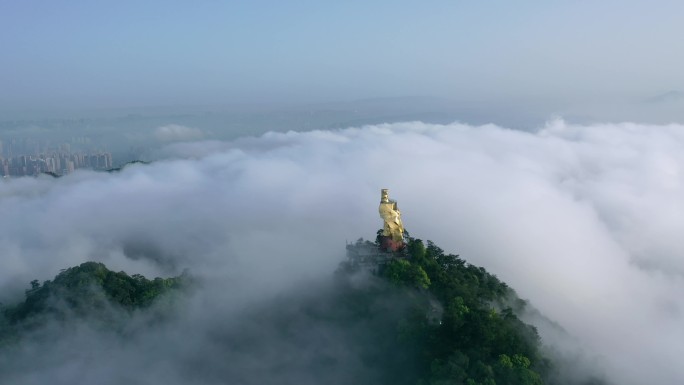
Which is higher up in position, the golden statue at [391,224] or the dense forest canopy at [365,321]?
the golden statue at [391,224]

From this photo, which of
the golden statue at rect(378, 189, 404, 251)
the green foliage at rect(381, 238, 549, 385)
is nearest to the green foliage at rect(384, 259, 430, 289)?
the green foliage at rect(381, 238, 549, 385)

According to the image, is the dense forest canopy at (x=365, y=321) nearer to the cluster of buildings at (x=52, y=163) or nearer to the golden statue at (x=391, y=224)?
the golden statue at (x=391, y=224)

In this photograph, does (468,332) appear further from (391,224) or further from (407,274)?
(391,224)

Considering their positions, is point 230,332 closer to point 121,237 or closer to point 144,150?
point 121,237

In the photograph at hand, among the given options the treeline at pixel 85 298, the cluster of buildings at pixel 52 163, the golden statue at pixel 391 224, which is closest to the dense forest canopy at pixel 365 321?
the treeline at pixel 85 298

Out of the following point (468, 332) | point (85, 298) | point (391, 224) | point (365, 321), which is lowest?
point (85, 298)

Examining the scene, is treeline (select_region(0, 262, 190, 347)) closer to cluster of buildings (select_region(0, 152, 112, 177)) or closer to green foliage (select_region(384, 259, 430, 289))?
green foliage (select_region(384, 259, 430, 289))

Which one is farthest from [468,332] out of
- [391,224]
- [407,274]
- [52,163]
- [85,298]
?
[52,163]
